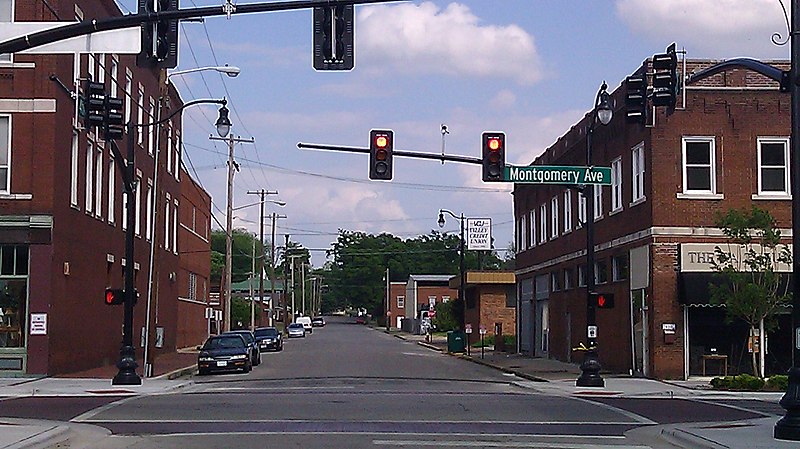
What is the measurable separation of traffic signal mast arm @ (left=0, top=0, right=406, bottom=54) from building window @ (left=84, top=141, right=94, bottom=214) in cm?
2349

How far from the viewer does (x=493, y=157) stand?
27531 millimetres

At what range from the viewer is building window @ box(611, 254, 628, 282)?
37656mm

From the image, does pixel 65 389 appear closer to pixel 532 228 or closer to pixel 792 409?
pixel 792 409

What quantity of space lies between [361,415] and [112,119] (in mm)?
9012

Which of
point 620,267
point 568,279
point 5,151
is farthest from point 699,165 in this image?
point 5,151

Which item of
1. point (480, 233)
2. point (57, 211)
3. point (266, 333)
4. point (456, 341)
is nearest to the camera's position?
point (57, 211)

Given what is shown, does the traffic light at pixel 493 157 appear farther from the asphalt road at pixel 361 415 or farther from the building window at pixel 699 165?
the building window at pixel 699 165

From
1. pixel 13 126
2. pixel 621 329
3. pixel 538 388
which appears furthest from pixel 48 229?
pixel 621 329

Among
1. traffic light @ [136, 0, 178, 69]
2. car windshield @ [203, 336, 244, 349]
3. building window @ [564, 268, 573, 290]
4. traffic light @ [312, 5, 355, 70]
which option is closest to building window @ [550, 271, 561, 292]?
building window @ [564, 268, 573, 290]

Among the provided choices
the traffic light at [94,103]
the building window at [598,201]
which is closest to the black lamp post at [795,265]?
the traffic light at [94,103]

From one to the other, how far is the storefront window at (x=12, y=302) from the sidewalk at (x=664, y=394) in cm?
1553

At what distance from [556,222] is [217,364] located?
17940mm

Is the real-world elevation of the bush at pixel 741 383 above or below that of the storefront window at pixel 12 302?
below

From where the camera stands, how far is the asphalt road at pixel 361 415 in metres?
17.5
